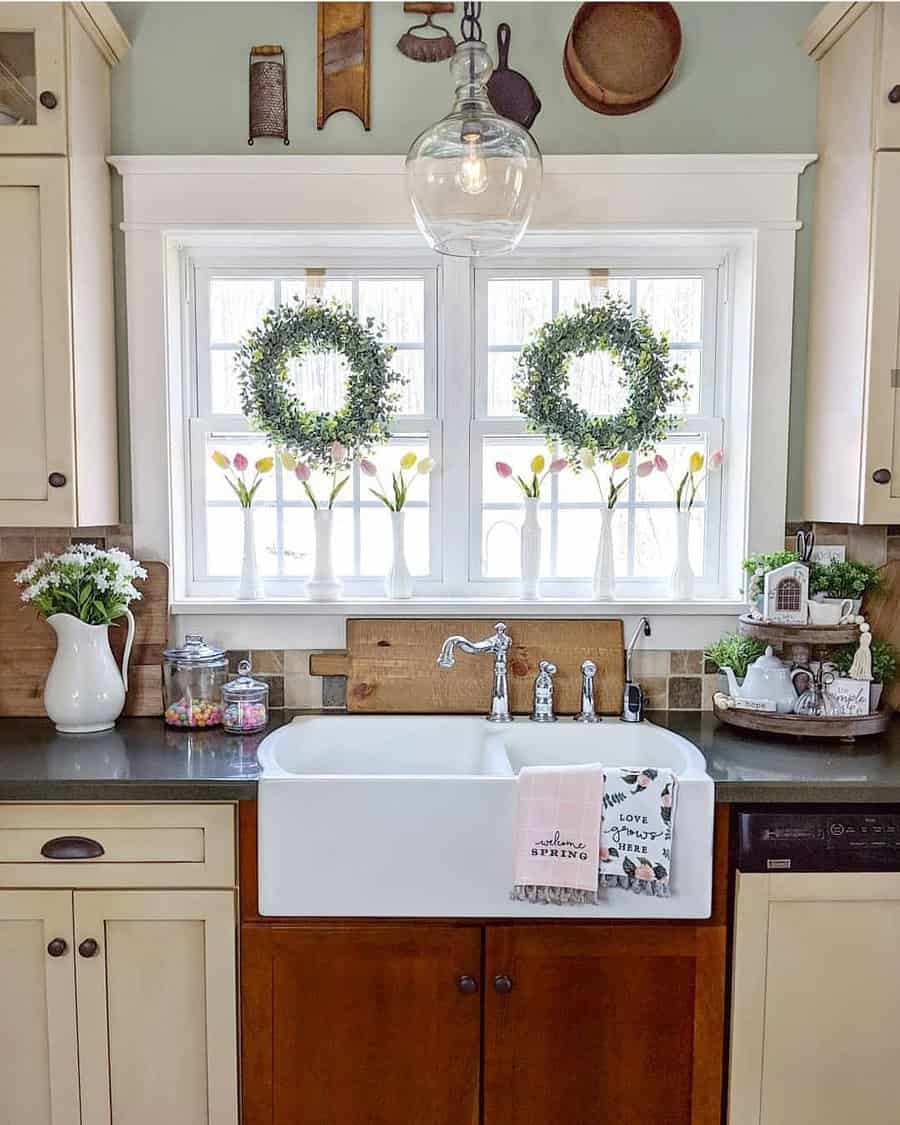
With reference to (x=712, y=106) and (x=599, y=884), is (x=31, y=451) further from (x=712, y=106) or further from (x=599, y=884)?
(x=712, y=106)

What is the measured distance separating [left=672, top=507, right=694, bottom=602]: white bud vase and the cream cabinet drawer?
129 centimetres

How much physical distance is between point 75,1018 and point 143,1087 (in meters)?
0.20

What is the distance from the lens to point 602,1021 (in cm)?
169

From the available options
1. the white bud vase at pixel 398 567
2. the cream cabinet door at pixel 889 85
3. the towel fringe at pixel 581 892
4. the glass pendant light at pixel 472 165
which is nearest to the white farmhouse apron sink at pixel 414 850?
the towel fringe at pixel 581 892

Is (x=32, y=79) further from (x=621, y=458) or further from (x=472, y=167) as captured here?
(x=621, y=458)

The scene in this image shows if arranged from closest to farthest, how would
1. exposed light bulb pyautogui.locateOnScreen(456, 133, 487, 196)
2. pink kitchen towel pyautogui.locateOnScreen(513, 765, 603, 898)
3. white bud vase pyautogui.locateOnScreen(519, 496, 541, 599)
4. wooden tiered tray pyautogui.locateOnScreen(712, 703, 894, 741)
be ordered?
exposed light bulb pyautogui.locateOnScreen(456, 133, 487, 196) → pink kitchen towel pyautogui.locateOnScreen(513, 765, 603, 898) → wooden tiered tray pyautogui.locateOnScreen(712, 703, 894, 741) → white bud vase pyautogui.locateOnScreen(519, 496, 541, 599)

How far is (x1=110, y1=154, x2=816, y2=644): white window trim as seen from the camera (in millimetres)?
2137

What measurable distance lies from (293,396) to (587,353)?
2.58ft

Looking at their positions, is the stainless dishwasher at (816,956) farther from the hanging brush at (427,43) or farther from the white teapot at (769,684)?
the hanging brush at (427,43)

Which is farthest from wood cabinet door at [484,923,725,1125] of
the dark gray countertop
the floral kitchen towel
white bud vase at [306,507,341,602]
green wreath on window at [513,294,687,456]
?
green wreath on window at [513,294,687,456]

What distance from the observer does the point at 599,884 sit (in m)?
1.66

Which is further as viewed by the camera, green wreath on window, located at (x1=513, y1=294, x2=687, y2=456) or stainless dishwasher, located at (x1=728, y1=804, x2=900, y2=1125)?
green wreath on window, located at (x1=513, y1=294, x2=687, y2=456)

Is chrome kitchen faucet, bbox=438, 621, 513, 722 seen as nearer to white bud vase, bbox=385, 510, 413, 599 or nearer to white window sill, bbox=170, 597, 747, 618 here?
white window sill, bbox=170, 597, 747, 618

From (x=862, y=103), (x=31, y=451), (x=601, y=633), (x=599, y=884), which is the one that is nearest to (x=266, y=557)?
(x=31, y=451)
